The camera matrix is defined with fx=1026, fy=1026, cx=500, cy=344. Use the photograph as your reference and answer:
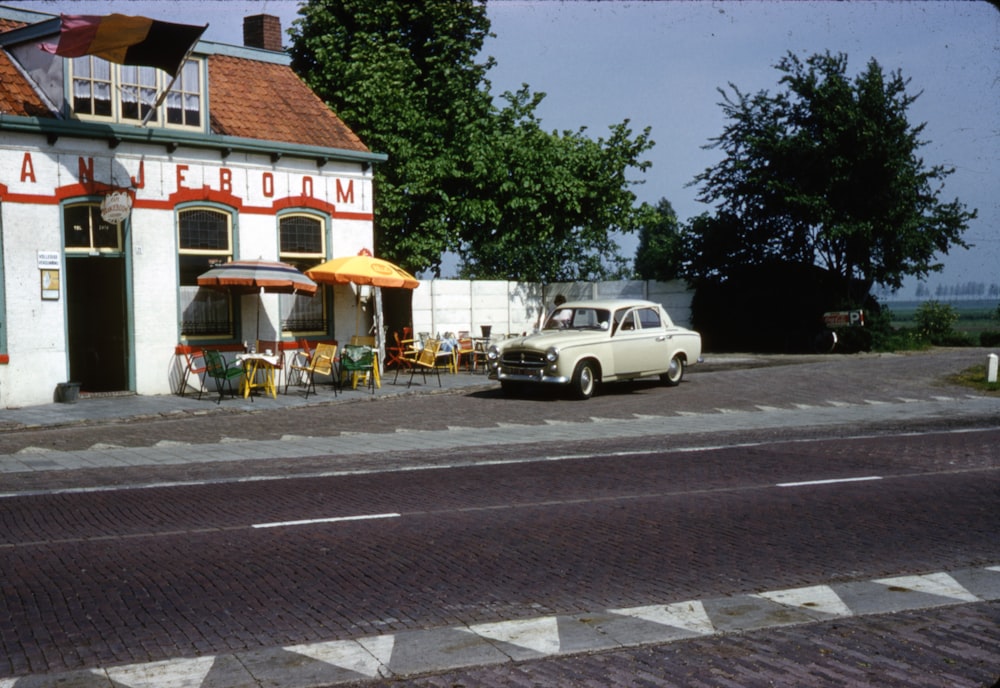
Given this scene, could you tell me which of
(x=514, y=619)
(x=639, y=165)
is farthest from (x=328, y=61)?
(x=514, y=619)

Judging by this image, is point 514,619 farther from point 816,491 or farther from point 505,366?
point 505,366

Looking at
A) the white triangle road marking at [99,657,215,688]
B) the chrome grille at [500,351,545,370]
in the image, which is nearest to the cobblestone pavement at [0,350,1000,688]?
the white triangle road marking at [99,657,215,688]

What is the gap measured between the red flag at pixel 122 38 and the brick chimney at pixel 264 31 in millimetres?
7299

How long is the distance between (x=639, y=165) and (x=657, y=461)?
19720 millimetres

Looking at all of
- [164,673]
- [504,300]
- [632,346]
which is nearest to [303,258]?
[632,346]

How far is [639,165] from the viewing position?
1181 inches

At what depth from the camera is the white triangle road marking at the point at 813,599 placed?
571 cm

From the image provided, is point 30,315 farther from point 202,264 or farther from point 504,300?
point 504,300

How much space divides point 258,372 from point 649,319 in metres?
7.76

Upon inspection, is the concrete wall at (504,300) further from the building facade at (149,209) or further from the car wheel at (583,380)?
the car wheel at (583,380)

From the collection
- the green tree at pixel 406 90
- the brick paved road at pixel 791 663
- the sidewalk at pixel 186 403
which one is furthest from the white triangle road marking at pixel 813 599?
the green tree at pixel 406 90

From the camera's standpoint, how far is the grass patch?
20.5 m

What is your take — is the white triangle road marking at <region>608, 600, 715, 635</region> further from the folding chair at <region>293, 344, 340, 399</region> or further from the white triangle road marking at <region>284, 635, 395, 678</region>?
the folding chair at <region>293, 344, 340, 399</region>

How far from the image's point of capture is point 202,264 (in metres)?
19.2
